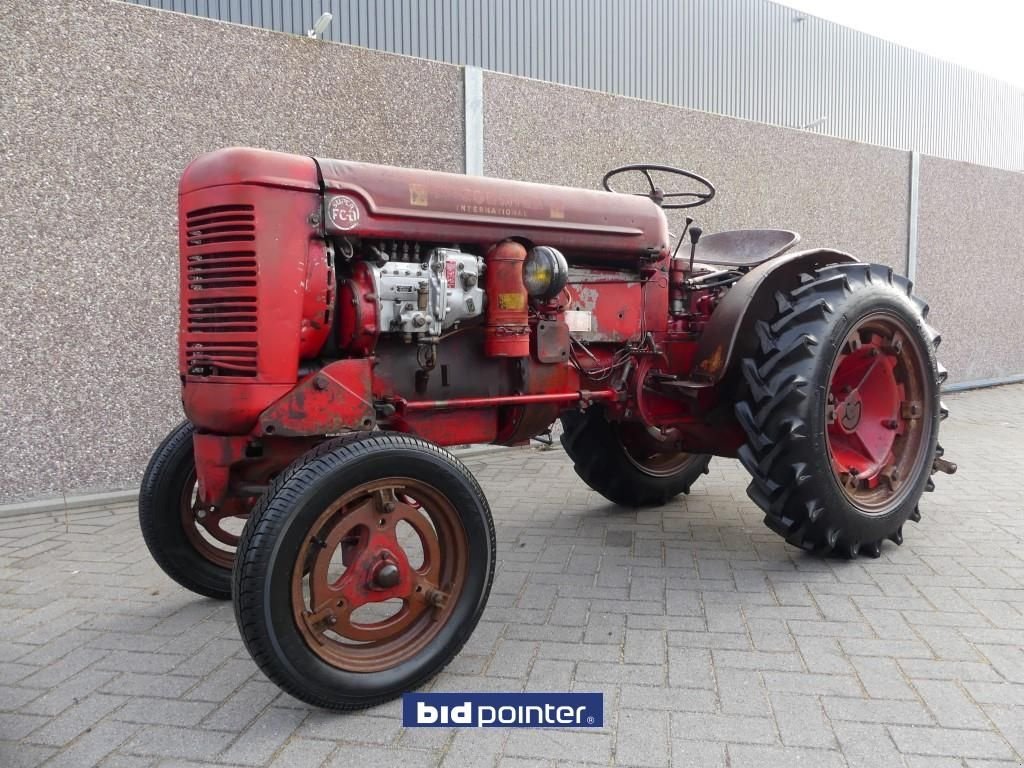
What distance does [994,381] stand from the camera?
32.6 ft

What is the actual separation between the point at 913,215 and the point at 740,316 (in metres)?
6.78

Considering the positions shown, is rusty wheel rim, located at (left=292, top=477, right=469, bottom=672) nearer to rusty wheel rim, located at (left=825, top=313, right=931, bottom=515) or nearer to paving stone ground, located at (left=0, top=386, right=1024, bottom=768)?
paving stone ground, located at (left=0, top=386, right=1024, bottom=768)

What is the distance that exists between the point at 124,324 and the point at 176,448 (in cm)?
200

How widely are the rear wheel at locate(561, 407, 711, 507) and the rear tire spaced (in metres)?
1.93

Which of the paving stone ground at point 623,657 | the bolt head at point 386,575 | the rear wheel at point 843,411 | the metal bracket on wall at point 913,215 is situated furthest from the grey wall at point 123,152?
the metal bracket on wall at point 913,215

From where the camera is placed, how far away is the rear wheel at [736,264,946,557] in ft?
10.2

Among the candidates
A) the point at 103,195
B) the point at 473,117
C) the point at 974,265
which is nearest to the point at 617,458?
the point at 473,117

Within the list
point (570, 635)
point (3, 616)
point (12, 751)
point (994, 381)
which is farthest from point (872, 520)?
point (994, 381)

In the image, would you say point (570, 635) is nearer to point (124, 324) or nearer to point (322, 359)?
point (322, 359)

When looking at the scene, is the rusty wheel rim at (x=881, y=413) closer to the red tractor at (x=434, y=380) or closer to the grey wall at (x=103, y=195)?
the red tractor at (x=434, y=380)

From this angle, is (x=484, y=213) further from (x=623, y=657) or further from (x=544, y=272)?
(x=623, y=657)

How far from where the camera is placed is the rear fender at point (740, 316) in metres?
3.27

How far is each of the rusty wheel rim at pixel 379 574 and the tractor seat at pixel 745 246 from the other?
2194 millimetres

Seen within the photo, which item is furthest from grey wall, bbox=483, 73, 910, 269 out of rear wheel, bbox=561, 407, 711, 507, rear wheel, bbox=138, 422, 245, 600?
rear wheel, bbox=138, 422, 245, 600
